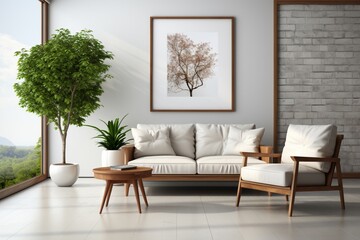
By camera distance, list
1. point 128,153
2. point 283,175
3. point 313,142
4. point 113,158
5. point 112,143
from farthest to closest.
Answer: point 112,143 < point 113,158 < point 128,153 < point 313,142 < point 283,175

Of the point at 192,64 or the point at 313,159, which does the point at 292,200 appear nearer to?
the point at 313,159

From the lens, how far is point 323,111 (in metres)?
7.14

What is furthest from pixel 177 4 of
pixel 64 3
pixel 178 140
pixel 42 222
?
pixel 42 222

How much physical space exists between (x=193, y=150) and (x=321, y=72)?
2414 mm

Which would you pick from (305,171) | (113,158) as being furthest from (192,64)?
(305,171)

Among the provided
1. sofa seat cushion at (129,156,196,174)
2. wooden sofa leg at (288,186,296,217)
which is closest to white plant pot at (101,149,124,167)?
sofa seat cushion at (129,156,196,174)

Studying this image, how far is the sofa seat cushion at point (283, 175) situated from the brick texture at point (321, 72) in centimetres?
244

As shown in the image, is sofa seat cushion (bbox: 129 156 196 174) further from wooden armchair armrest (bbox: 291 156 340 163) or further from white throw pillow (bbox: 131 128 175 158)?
wooden armchair armrest (bbox: 291 156 340 163)

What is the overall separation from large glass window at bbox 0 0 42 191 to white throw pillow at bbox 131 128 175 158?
148 cm

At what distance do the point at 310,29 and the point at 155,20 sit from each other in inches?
93.8

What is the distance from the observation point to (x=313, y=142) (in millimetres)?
4918

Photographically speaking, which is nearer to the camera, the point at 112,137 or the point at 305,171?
the point at 305,171

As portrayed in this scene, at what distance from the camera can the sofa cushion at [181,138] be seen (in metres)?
6.34

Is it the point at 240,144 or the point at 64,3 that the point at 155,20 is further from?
the point at 240,144
